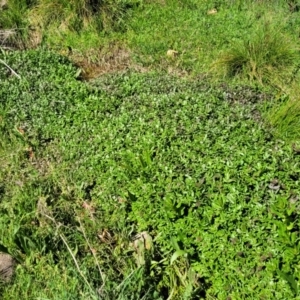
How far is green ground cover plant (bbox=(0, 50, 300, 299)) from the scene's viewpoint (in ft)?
10.7

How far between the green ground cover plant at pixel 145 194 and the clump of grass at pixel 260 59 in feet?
1.93

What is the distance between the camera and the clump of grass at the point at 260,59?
588cm

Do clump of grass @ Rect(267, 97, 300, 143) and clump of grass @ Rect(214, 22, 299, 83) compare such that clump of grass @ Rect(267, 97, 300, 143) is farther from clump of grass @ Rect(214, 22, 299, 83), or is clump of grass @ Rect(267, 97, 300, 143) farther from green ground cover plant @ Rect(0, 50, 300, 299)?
clump of grass @ Rect(214, 22, 299, 83)

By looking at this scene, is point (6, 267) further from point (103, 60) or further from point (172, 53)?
point (172, 53)

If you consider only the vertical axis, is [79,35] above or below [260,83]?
above

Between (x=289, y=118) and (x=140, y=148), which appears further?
(x=289, y=118)

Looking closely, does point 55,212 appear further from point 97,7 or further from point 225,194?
point 97,7

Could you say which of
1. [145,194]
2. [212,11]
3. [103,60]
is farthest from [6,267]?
[212,11]

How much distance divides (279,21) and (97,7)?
2.39 metres

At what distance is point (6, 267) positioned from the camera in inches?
140

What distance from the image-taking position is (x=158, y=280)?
Answer: 141 inches

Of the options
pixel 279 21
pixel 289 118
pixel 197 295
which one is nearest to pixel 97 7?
pixel 279 21

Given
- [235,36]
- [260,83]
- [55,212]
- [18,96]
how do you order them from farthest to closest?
[235,36] → [260,83] → [18,96] → [55,212]

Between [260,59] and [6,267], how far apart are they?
3708mm
